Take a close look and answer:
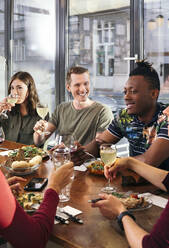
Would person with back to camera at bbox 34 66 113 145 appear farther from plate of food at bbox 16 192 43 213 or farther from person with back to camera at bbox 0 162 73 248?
person with back to camera at bbox 0 162 73 248

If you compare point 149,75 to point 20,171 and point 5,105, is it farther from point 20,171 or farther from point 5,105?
point 5,105

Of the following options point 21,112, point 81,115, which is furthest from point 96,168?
point 21,112

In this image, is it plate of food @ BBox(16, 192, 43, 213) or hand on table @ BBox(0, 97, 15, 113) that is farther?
hand on table @ BBox(0, 97, 15, 113)

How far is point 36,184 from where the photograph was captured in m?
1.72

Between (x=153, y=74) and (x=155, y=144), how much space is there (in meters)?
0.55

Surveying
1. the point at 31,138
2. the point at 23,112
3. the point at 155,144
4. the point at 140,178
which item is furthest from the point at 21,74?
the point at 140,178

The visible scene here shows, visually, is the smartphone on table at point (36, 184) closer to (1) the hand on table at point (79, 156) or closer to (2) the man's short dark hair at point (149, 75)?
(1) the hand on table at point (79, 156)

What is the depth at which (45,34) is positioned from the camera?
467cm

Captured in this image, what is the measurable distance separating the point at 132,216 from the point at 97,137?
1370 mm

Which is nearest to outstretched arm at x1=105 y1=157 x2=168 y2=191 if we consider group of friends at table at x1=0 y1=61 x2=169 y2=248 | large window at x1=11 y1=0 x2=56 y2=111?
group of friends at table at x1=0 y1=61 x2=169 y2=248

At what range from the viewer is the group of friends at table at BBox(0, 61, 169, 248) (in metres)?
1.11

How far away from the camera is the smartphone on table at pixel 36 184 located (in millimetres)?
1663

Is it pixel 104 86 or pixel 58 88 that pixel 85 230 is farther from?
pixel 58 88

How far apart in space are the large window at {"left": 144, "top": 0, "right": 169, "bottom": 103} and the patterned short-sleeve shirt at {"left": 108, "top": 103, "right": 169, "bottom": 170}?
1.16 meters
